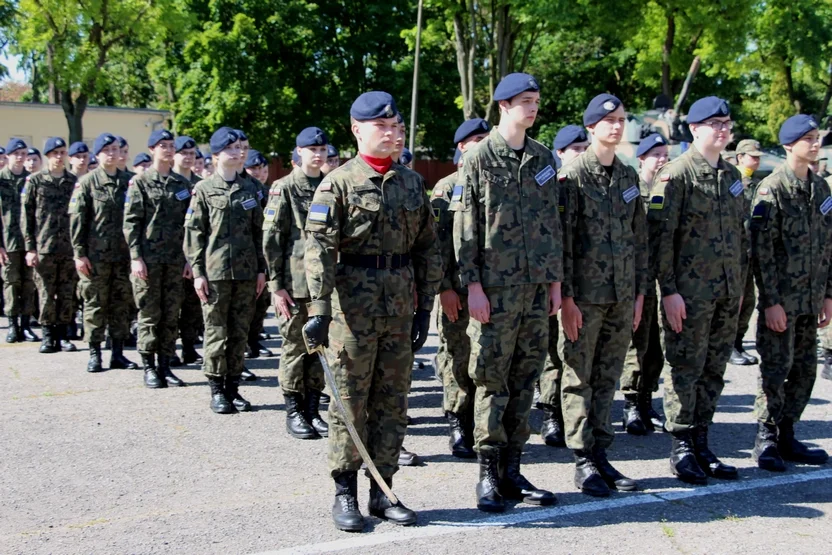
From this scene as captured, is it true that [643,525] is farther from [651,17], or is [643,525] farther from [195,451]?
[651,17]

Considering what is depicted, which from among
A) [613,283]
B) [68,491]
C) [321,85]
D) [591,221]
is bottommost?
[68,491]

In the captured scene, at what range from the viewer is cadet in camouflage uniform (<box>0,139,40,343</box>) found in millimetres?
11109

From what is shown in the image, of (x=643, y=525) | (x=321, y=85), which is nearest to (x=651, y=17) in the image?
(x=321, y=85)

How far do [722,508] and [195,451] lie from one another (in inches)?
138

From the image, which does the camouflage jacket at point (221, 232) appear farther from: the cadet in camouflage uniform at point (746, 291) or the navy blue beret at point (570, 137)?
the cadet in camouflage uniform at point (746, 291)

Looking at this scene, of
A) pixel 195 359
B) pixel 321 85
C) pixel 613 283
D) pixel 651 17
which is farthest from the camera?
pixel 321 85

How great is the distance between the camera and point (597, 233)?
214 inches

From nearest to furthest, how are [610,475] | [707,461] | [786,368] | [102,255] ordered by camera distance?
[610,475] < [707,461] < [786,368] < [102,255]

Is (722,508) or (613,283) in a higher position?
(613,283)

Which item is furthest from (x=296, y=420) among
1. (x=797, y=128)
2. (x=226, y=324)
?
(x=797, y=128)

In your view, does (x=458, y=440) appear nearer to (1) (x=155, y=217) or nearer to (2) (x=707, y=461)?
(2) (x=707, y=461)

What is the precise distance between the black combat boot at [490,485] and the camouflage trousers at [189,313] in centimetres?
519

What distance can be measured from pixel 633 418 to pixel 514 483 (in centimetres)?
210

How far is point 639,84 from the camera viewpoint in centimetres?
3909
